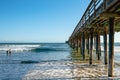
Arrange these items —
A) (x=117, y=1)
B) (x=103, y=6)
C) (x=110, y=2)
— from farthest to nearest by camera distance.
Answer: (x=103, y=6) < (x=110, y=2) < (x=117, y=1)

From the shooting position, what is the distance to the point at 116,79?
11406 mm

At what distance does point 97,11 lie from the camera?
12.5 metres

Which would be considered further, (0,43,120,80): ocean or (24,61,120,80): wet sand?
(0,43,120,80): ocean

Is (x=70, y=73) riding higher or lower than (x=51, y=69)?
higher

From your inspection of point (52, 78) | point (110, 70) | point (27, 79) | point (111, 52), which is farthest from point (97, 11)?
point (27, 79)

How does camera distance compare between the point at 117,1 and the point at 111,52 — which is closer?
the point at 117,1

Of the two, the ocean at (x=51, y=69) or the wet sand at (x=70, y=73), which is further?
the ocean at (x=51, y=69)

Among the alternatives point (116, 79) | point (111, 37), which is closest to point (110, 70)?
point (116, 79)

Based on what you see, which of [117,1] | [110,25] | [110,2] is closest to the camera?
[117,1]

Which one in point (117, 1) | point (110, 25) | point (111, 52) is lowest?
point (111, 52)

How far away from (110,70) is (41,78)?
10.7ft

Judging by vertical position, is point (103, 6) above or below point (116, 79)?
above

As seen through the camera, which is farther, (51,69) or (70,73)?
(51,69)

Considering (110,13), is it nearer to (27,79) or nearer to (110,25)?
(110,25)
